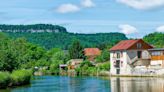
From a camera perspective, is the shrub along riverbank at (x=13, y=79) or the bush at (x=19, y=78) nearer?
the shrub along riverbank at (x=13, y=79)

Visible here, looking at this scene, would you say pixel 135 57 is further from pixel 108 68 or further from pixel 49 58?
pixel 49 58

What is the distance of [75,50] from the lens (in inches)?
5364

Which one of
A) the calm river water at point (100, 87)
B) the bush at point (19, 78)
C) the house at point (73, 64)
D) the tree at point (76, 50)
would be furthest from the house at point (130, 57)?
the tree at point (76, 50)

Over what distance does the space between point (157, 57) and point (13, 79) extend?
37.9 m

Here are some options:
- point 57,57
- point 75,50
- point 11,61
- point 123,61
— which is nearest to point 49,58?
point 57,57

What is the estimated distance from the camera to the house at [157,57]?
90688mm

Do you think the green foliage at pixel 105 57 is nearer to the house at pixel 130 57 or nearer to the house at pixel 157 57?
the house at pixel 130 57

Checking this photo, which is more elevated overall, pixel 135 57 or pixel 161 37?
pixel 161 37

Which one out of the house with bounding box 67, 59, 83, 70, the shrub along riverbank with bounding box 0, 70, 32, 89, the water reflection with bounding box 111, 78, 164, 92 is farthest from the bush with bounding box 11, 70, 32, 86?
the house with bounding box 67, 59, 83, 70

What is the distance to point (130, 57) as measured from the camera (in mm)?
98625

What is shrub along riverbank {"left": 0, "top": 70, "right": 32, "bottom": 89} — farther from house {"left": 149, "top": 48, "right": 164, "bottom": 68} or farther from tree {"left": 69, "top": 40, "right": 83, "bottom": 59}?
tree {"left": 69, "top": 40, "right": 83, "bottom": 59}

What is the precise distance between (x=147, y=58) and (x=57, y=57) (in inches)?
2230

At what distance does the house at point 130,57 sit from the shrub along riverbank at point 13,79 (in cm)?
3090

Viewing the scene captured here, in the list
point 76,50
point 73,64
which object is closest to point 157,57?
point 73,64
